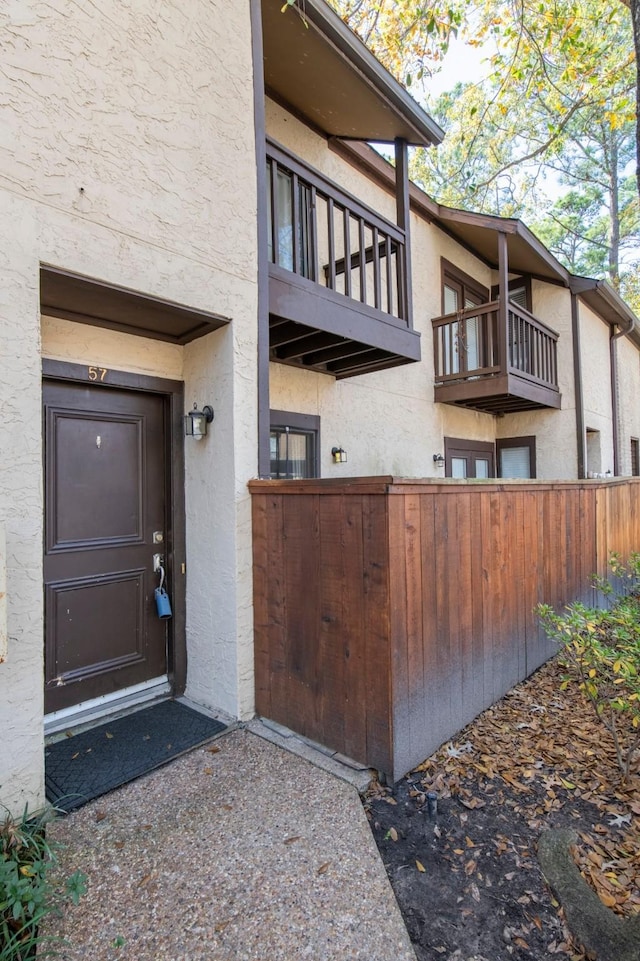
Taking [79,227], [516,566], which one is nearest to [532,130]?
[516,566]

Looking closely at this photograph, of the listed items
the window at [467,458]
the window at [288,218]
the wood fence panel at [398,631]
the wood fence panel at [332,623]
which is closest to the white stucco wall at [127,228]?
the window at [288,218]

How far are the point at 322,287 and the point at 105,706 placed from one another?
152 inches

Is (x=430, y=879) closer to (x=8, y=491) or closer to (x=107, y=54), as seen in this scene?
(x=8, y=491)

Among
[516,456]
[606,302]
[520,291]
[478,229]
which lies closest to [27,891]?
[478,229]

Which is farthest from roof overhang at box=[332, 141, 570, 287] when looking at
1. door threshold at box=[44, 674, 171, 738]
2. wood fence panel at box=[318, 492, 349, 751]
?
door threshold at box=[44, 674, 171, 738]

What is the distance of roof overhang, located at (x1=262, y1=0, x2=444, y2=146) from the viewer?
4098 mm

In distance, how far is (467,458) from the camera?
8820 mm

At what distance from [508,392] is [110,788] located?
6.89 m

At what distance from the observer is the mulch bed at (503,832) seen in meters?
1.90

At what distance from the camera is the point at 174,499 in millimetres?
3818

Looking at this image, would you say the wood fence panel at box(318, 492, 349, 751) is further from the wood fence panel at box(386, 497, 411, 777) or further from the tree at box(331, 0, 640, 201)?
the tree at box(331, 0, 640, 201)

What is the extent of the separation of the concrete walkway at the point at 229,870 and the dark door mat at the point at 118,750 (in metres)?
0.12

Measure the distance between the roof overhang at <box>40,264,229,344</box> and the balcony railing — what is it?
1.03m

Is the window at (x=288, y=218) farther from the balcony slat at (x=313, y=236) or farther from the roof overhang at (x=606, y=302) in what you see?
the roof overhang at (x=606, y=302)
